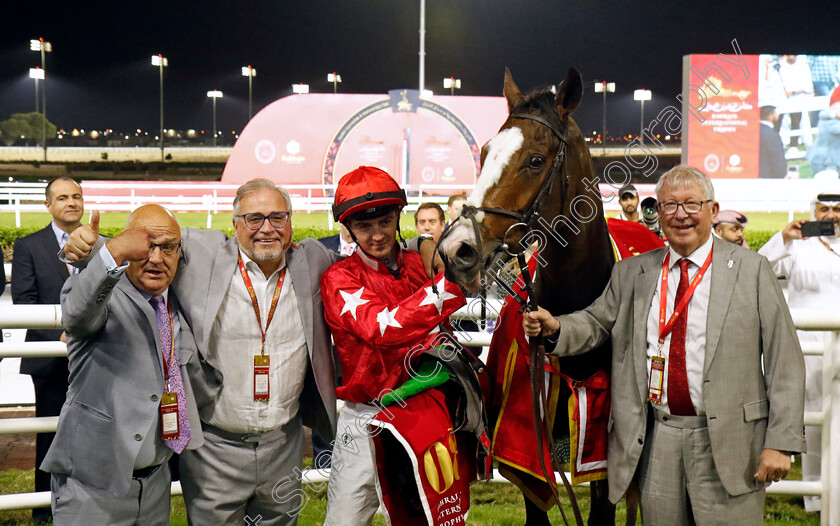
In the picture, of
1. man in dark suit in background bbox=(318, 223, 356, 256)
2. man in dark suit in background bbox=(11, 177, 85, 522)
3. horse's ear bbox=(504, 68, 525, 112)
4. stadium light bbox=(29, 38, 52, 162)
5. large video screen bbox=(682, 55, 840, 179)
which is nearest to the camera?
horse's ear bbox=(504, 68, 525, 112)

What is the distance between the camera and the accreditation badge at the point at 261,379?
7.27 ft

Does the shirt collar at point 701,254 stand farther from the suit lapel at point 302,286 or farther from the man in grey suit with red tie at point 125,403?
the man in grey suit with red tie at point 125,403

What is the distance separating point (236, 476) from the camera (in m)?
2.24

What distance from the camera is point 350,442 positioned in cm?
212

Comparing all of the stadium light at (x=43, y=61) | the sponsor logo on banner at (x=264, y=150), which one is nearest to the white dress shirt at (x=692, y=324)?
the sponsor logo on banner at (x=264, y=150)

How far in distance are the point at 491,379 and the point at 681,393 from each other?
2.49 feet

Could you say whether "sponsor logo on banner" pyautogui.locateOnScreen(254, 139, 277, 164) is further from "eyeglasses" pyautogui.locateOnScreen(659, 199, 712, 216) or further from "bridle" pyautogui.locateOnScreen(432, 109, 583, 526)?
"eyeglasses" pyautogui.locateOnScreen(659, 199, 712, 216)

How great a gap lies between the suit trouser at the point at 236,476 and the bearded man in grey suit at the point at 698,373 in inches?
37.4

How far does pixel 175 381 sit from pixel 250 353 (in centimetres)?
25

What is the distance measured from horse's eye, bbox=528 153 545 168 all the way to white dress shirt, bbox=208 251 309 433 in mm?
893

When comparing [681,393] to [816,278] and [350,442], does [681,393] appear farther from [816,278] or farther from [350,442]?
[816,278]

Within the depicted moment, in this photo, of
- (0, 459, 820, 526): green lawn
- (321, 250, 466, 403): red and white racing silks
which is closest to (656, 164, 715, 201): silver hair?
(321, 250, 466, 403): red and white racing silks

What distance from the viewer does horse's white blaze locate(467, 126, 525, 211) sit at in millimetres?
2131

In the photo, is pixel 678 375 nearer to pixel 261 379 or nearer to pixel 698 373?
pixel 698 373
